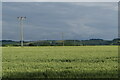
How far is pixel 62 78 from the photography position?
9430 mm

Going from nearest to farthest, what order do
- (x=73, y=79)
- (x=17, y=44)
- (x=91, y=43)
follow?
1. (x=73, y=79)
2. (x=17, y=44)
3. (x=91, y=43)

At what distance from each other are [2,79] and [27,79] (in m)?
0.87

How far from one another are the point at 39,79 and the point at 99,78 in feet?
6.62

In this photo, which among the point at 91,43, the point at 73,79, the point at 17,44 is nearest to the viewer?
the point at 73,79

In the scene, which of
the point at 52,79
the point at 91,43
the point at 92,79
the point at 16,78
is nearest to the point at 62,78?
the point at 52,79

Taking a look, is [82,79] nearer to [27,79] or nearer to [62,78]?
[62,78]

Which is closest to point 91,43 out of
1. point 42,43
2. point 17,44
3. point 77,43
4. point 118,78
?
point 77,43

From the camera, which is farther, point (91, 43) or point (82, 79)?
point (91, 43)

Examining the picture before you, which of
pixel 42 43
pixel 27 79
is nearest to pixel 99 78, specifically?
pixel 27 79

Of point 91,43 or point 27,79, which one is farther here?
point 91,43

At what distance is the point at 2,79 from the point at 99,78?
328 centimetres

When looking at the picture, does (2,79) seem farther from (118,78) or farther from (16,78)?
(118,78)

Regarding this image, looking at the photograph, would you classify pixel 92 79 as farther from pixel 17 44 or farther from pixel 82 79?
pixel 17 44

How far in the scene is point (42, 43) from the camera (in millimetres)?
132000
